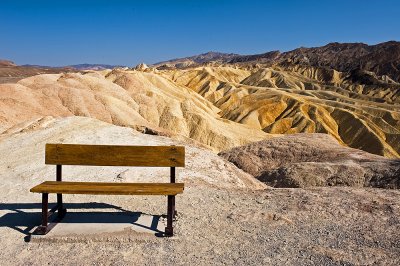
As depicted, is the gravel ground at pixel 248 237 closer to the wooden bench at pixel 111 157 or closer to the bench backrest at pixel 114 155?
the wooden bench at pixel 111 157

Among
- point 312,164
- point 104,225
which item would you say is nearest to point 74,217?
point 104,225

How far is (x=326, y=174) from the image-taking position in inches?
587

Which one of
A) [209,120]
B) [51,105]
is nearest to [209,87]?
[209,120]

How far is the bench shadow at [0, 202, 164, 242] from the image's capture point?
24.0ft

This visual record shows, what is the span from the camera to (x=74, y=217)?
7676 millimetres

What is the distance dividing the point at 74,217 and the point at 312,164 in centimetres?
1033

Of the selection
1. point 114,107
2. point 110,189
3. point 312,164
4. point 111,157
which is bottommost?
point 312,164

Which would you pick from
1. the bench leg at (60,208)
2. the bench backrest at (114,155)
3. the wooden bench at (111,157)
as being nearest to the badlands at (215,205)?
the bench leg at (60,208)

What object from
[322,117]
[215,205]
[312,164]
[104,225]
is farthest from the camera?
[322,117]

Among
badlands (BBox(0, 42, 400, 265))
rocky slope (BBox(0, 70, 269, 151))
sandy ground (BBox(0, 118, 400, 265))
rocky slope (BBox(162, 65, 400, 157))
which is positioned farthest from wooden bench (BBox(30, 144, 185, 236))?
rocky slope (BBox(162, 65, 400, 157))

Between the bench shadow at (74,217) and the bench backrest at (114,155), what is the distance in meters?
1.00

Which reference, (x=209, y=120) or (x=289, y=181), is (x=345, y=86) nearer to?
(x=209, y=120)

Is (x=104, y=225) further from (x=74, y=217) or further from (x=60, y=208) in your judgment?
(x=60, y=208)

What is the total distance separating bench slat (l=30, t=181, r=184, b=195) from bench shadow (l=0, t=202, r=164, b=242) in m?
0.76
